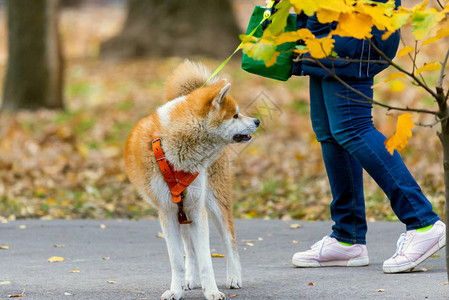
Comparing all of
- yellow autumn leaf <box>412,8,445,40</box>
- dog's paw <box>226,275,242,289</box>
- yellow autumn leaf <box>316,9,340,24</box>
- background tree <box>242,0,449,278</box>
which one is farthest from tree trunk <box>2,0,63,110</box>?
yellow autumn leaf <box>412,8,445,40</box>

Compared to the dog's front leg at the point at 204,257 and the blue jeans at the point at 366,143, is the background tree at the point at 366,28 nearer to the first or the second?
the blue jeans at the point at 366,143

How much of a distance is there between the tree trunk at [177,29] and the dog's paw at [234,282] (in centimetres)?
1198

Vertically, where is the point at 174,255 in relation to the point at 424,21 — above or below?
below

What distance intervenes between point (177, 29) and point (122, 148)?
21.4 feet

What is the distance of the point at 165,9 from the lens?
639 inches

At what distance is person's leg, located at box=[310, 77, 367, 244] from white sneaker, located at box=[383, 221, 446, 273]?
0.38 m

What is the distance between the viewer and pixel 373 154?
12.9 ft

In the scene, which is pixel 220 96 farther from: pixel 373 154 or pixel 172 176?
pixel 373 154

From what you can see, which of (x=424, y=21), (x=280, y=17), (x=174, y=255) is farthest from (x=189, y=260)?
(x=424, y=21)

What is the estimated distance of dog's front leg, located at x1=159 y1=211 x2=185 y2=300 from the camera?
3713 millimetres

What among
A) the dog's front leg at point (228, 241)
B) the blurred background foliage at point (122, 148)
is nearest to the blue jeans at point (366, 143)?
the blurred background foliage at point (122, 148)

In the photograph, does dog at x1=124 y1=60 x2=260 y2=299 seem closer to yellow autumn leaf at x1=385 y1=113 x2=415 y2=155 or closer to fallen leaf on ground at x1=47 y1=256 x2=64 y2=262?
yellow autumn leaf at x1=385 y1=113 x2=415 y2=155

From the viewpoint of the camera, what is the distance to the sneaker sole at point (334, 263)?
4457mm

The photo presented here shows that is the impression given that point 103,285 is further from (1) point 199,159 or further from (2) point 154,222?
(2) point 154,222
